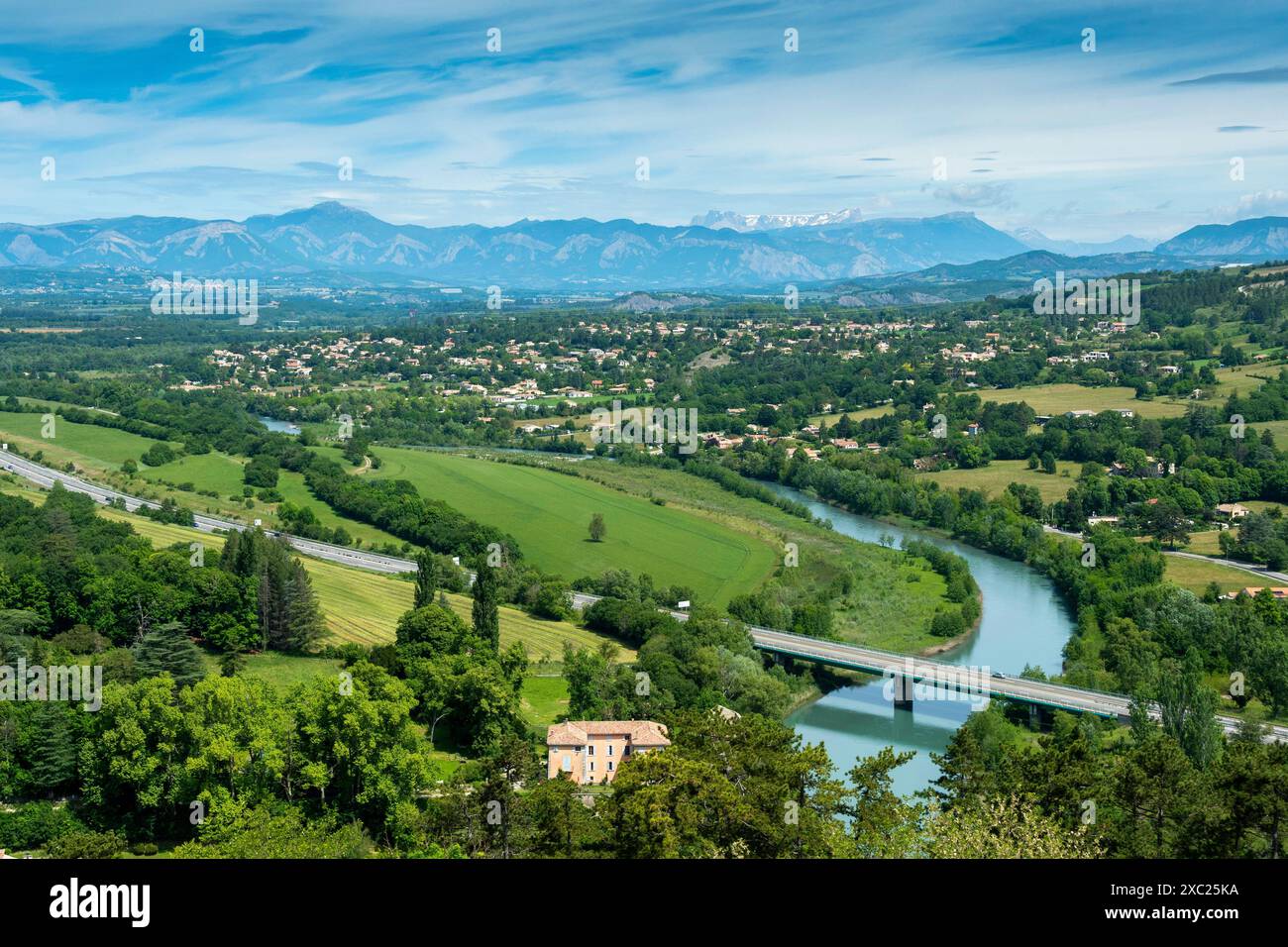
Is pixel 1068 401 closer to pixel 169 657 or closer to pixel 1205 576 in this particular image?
pixel 1205 576

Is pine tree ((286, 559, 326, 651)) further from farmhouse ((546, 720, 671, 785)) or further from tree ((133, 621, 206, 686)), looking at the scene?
farmhouse ((546, 720, 671, 785))

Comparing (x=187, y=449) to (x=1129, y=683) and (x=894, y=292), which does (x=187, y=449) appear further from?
(x=894, y=292)

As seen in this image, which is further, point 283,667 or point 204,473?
point 204,473

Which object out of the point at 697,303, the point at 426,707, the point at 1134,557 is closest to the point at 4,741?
the point at 426,707

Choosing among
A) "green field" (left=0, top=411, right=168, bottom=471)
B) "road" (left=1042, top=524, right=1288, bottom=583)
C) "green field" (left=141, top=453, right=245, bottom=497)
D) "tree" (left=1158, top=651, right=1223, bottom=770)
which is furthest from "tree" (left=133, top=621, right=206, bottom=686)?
"road" (left=1042, top=524, right=1288, bottom=583)

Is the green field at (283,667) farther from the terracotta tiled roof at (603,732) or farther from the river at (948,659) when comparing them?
the river at (948,659)

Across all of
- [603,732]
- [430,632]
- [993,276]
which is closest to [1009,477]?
[430,632]
